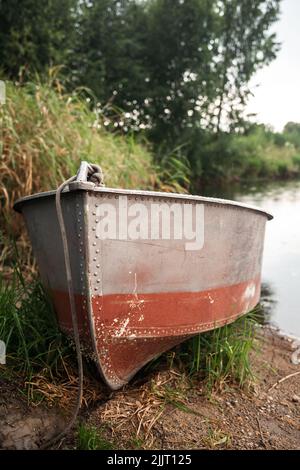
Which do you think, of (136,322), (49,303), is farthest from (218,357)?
(49,303)

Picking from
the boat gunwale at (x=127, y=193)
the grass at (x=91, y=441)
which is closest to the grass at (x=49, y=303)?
the grass at (x=91, y=441)

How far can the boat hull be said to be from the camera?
1.94 m

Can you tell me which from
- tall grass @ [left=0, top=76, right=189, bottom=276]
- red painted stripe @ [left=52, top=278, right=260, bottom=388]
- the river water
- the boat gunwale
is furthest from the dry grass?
tall grass @ [left=0, top=76, right=189, bottom=276]

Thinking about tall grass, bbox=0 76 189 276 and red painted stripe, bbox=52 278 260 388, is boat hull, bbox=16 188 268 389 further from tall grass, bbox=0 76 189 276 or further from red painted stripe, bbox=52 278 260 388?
tall grass, bbox=0 76 189 276

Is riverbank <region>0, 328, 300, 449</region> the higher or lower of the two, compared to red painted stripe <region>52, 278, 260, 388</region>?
lower

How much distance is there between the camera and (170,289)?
217cm

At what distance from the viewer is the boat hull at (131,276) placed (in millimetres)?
1941

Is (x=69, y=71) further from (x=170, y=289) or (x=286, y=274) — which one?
(x=170, y=289)

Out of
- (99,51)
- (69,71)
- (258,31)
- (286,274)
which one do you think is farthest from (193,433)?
(258,31)

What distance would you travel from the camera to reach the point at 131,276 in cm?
203

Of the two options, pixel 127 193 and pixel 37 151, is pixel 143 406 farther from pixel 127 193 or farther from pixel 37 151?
pixel 37 151

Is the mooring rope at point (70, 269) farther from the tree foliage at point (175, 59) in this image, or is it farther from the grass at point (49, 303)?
the tree foliage at point (175, 59)

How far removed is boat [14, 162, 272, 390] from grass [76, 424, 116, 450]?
0.29 meters

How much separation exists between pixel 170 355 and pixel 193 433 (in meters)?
0.57
